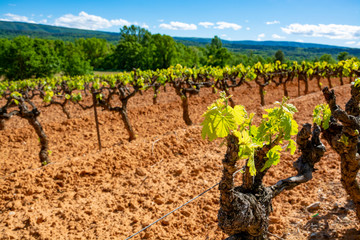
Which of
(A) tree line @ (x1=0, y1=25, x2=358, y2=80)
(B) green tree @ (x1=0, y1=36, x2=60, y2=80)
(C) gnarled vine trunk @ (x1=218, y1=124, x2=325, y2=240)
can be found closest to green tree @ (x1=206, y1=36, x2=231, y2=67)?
(A) tree line @ (x1=0, y1=25, x2=358, y2=80)

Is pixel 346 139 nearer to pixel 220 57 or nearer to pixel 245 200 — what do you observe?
pixel 245 200

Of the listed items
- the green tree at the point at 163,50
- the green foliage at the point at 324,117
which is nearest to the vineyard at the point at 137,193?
the green foliage at the point at 324,117

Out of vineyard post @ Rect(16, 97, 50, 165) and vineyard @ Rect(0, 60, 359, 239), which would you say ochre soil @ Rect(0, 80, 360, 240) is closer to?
vineyard @ Rect(0, 60, 359, 239)

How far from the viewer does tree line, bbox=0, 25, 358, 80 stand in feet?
111

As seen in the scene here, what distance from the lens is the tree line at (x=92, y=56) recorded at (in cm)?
3394

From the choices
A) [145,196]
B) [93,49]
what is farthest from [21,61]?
[93,49]

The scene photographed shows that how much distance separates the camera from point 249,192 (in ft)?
9.16

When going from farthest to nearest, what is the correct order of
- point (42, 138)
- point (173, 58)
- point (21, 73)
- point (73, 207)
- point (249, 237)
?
point (173, 58) < point (21, 73) < point (42, 138) < point (73, 207) < point (249, 237)

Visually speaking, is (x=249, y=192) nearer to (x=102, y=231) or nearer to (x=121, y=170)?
(x=102, y=231)

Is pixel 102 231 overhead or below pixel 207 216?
below

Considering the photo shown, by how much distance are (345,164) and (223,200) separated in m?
2.16

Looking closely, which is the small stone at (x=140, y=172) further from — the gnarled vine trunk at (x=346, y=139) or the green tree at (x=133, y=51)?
the green tree at (x=133, y=51)

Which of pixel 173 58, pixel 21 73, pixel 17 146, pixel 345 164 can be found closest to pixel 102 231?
pixel 345 164

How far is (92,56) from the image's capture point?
6981cm
